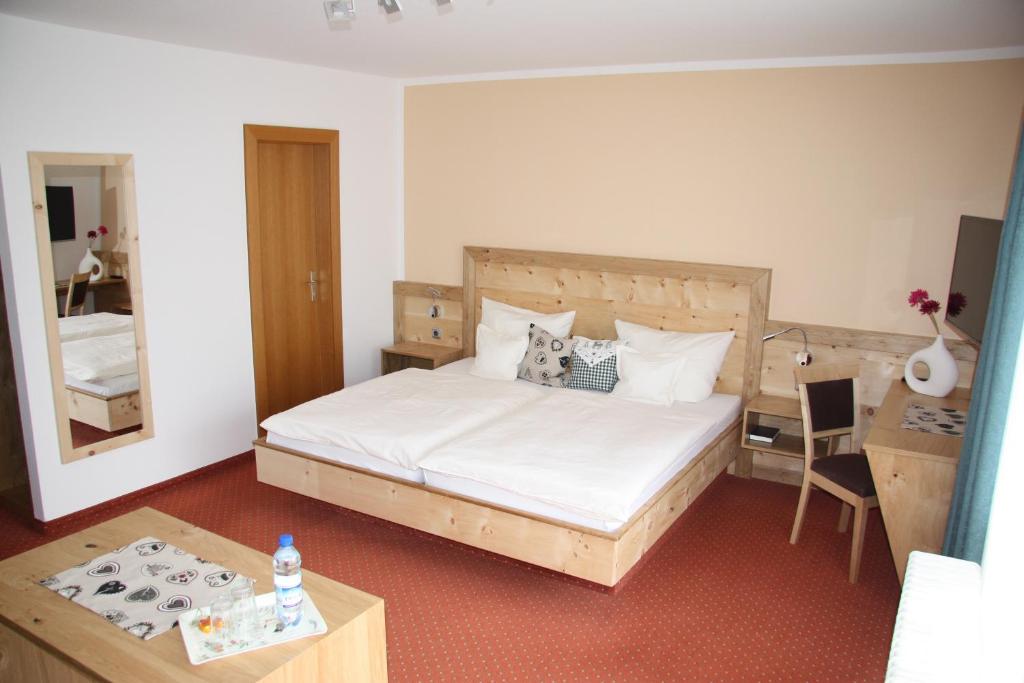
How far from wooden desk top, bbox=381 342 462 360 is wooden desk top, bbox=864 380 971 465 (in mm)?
2787

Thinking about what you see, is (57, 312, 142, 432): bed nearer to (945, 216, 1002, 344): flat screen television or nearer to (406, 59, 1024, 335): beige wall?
(406, 59, 1024, 335): beige wall

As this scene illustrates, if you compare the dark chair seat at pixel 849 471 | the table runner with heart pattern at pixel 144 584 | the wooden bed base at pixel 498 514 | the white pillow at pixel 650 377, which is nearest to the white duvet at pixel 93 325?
the wooden bed base at pixel 498 514

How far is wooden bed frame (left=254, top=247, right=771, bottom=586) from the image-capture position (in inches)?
123

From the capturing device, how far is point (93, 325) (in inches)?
148

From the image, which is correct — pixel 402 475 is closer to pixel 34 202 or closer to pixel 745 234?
pixel 34 202

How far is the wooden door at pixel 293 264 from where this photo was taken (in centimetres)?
463

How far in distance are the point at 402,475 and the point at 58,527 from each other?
1.72m

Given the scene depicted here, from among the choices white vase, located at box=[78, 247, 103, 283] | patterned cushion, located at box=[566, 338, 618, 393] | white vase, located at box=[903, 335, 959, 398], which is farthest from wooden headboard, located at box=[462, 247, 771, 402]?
white vase, located at box=[78, 247, 103, 283]

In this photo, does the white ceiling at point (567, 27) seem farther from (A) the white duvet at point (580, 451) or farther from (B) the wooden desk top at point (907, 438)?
(A) the white duvet at point (580, 451)

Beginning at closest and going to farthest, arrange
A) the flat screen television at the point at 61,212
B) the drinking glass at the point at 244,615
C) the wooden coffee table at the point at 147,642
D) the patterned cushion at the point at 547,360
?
the wooden coffee table at the point at 147,642 < the drinking glass at the point at 244,615 < the flat screen television at the point at 61,212 < the patterned cushion at the point at 547,360

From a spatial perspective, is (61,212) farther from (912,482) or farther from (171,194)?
(912,482)

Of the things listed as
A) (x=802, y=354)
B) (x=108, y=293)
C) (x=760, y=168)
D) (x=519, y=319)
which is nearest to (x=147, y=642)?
(x=108, y=293)

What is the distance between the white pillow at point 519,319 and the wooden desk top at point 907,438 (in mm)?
1895

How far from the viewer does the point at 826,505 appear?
4172 mm
